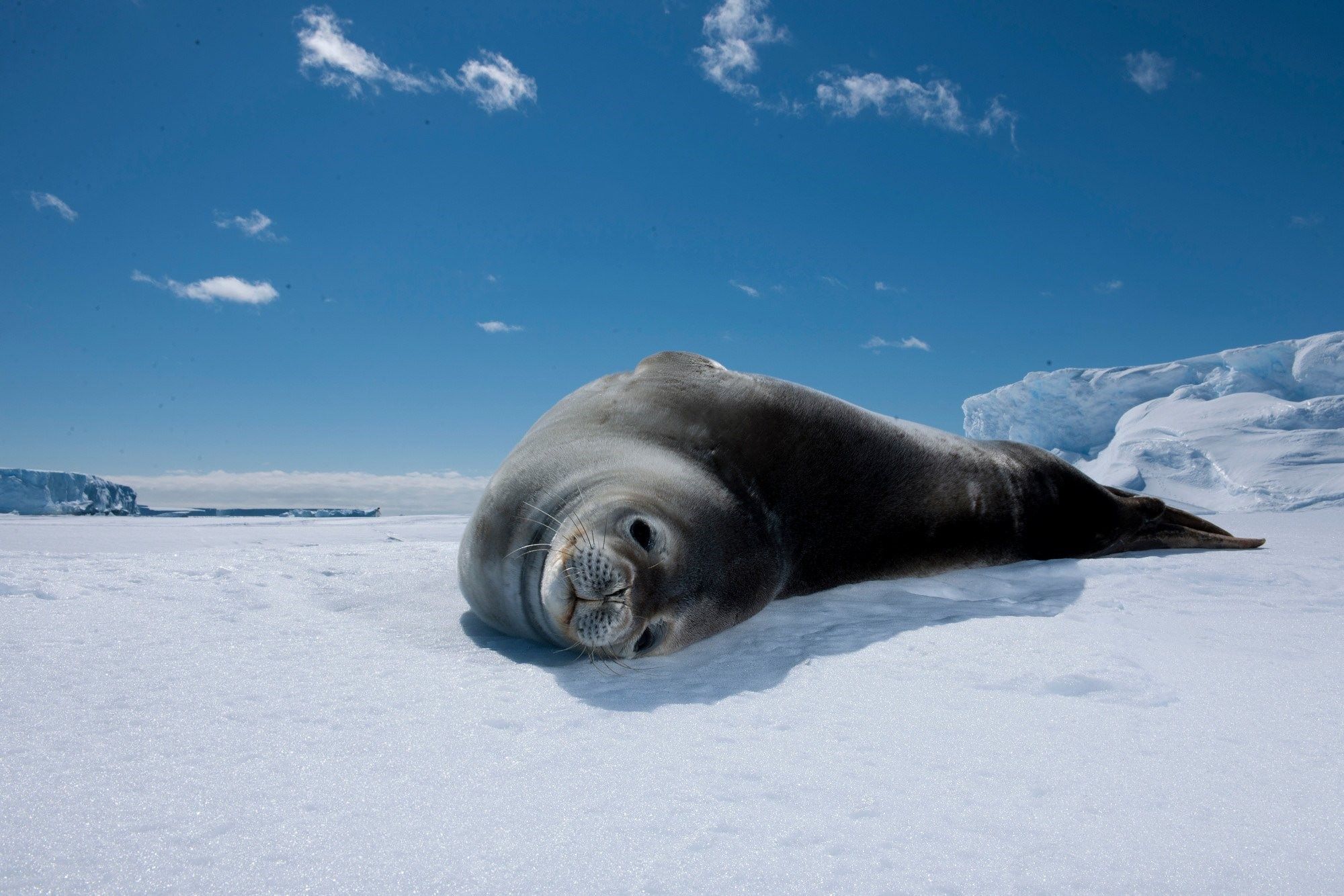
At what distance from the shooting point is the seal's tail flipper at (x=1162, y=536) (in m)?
5.16

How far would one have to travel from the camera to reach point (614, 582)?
8.29 ft

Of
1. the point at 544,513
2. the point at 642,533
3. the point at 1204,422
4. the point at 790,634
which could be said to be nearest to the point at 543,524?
the point at 544,513

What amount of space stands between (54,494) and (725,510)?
26345mm

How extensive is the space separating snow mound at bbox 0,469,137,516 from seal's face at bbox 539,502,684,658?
23.0 metres

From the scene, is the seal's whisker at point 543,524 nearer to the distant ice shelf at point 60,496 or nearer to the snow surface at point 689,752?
the snow surface at point 689,752

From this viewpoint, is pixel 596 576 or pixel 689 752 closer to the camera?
pixel 689 752

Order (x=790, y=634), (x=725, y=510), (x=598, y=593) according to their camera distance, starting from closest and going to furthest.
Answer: (x=598, y=593), (x=790, y=634), (x=725, y=510)

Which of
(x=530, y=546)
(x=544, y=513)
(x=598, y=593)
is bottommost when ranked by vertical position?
(x=598, y=593)

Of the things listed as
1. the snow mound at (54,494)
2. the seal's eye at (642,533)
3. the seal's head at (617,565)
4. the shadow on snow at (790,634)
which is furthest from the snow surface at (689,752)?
the snow mound at (54,494)

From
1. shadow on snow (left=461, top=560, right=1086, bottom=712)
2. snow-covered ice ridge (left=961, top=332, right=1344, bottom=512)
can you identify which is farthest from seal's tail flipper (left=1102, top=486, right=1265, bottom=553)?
snow-covered ice ridge (left=961, top=332, right=1344, bottom=512)

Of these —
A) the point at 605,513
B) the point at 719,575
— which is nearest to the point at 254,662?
the point at 605,513

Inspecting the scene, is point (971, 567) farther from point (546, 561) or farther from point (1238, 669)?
point (546, 561)

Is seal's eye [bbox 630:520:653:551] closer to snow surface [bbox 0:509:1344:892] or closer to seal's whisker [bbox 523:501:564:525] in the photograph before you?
seal's whisker [bbox 523:501:564:525]

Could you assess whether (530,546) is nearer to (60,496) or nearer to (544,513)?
(544,513)
